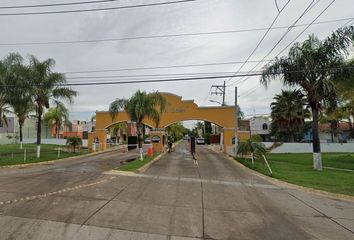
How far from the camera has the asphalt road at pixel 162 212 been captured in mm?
7367

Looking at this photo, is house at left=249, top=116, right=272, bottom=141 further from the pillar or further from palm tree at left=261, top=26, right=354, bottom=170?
palm tree at left=261, top=26, right=354, bottom=170

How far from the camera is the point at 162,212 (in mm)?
9094

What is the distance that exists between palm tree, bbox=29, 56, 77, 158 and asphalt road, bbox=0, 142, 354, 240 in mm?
14391

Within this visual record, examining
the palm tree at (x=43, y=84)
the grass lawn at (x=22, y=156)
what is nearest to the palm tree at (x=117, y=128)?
the grass lawn at (x=22, y=156)

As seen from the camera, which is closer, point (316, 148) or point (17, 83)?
point (316, 148)

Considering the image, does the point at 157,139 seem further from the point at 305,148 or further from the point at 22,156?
the point at 305,148

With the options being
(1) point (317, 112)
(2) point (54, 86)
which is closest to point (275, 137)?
(1) point (317, 112)

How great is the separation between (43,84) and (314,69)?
65.0ft

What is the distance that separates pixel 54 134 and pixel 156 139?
1815 inches

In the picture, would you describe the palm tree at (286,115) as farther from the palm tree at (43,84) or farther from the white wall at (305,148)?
the palm tree at (43,84)

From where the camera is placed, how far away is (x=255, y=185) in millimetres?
15086

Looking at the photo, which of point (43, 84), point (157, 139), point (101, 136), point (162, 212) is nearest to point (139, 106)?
point (43, 84)

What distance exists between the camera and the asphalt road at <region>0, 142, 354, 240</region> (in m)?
7.37

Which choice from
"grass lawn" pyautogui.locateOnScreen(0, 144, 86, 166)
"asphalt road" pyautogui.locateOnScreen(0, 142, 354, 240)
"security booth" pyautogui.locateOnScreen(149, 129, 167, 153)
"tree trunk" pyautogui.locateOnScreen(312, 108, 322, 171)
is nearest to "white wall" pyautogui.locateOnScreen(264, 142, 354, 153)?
"security booth" pyautogui.locateOnScreen(149, 129, 167, 153)
